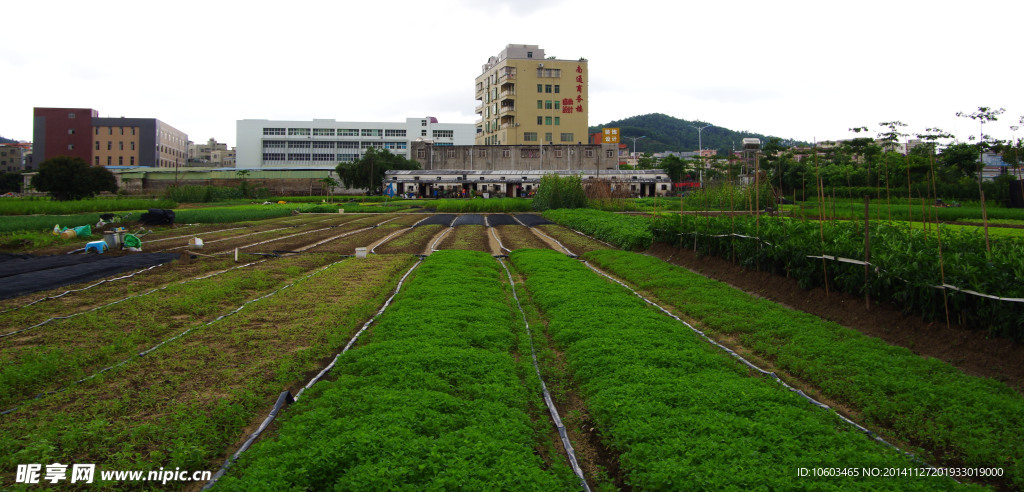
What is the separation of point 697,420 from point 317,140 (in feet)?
369

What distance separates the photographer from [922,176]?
39.1 m

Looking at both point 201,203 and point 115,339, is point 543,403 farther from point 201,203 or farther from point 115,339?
point 201,203

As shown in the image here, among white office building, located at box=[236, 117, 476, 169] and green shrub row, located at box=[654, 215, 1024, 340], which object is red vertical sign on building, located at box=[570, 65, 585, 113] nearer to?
white office building, located at box=[236, 117, 476, 169]

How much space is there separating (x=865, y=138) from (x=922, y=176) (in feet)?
64.8

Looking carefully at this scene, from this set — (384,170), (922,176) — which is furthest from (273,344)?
(384,170)

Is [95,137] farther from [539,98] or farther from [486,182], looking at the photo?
[539,98]

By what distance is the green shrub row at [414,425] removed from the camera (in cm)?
462

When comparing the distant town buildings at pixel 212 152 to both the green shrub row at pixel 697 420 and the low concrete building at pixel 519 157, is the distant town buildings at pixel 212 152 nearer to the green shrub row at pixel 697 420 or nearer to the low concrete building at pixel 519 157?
the low concrete building at pixel 519 157

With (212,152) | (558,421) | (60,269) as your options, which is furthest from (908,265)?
(212,152)

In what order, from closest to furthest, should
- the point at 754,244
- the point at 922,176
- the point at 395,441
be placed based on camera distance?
the point at 395,441 → the point at 754,244 → the point at 922,176

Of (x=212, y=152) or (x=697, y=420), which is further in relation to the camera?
(x=212, y=152)

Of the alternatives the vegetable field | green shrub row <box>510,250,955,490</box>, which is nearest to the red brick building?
the vegetable field

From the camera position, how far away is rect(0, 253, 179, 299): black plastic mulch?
13.1 metres

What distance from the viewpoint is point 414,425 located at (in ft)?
18.2
